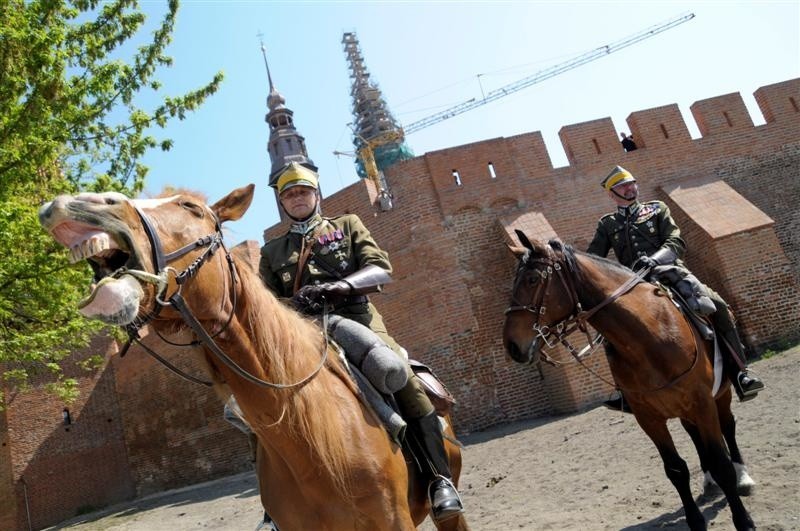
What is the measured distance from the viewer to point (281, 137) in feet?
166

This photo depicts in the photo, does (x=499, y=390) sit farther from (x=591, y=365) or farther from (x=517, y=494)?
(x=517, y=494)

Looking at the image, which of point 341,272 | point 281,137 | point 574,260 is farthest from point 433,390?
point 281,137

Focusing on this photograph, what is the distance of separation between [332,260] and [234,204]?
1016 mm

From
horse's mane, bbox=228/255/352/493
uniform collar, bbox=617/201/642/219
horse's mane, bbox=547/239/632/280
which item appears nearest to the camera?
Answer: horse's mane, bbox=228/255/352/493

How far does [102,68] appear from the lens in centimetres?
856

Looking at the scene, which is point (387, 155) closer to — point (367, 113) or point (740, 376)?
point (367, 113)

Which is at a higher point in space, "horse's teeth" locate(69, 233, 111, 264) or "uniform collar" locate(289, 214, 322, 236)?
"uniform collar" locate(289, 214, 322, 236)

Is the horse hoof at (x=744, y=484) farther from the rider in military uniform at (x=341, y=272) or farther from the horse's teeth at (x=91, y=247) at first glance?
the horse's teeth at (x=91, y=247)

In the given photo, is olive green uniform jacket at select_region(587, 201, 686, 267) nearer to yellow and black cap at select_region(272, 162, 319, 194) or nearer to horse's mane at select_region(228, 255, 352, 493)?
yellow and black cap at select_region(272, 162, 319, 194)

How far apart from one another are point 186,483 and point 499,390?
10730 millimetres

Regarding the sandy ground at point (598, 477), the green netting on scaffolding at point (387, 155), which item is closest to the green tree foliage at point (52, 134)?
the sandy ground at point (598, 477)

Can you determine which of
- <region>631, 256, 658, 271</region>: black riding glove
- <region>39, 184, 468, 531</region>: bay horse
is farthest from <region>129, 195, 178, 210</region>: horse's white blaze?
<region>631, 256, 658, 271</region>: black riding glove

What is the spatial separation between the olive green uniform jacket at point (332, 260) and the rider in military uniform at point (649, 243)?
300 cm

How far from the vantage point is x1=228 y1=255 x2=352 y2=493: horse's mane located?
2.30m
